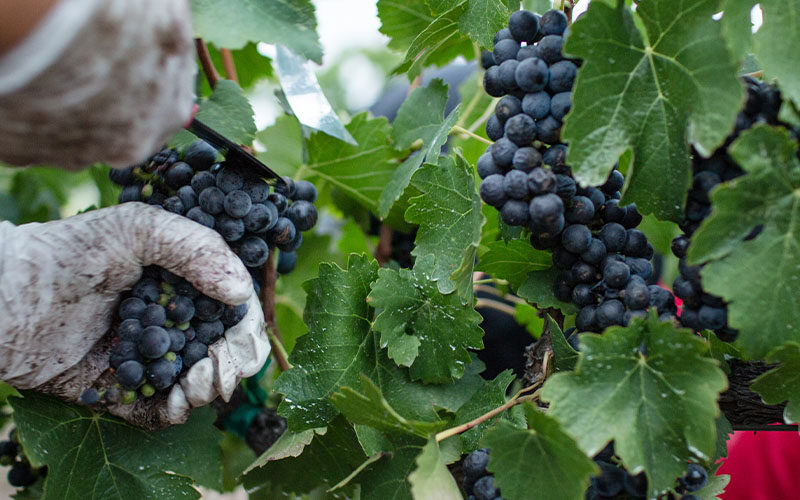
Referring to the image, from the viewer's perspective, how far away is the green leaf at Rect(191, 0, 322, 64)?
1.88 ft

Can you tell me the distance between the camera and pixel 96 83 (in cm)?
35

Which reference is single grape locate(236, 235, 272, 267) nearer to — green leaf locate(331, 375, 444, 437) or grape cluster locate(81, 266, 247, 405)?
grape cluster locate(81, 266, 247, 405)

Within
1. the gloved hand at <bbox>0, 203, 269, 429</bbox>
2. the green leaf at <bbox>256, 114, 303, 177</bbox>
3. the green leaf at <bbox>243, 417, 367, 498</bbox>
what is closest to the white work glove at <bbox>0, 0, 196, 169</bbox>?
the gloved hand at <bbox>0, 203, 269, 429</bbox>

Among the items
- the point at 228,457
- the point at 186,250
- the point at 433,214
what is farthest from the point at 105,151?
the point at 228,457

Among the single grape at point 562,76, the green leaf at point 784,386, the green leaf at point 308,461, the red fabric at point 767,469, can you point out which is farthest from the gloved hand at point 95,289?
the red fabric at point 767,469

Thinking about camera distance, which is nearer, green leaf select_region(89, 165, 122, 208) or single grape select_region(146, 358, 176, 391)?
single grape select_region(146, 358, 176, 391)

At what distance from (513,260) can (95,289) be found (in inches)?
16.0

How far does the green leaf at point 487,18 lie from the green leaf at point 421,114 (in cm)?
14

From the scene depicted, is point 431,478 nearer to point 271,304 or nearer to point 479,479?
point 479,479

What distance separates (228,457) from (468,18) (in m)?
0.79

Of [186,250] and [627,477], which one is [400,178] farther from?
[627,477]

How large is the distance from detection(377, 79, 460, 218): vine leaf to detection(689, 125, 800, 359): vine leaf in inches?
12.1

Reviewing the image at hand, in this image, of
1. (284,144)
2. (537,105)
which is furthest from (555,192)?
(284,144)

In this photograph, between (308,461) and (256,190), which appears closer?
(256,190)
